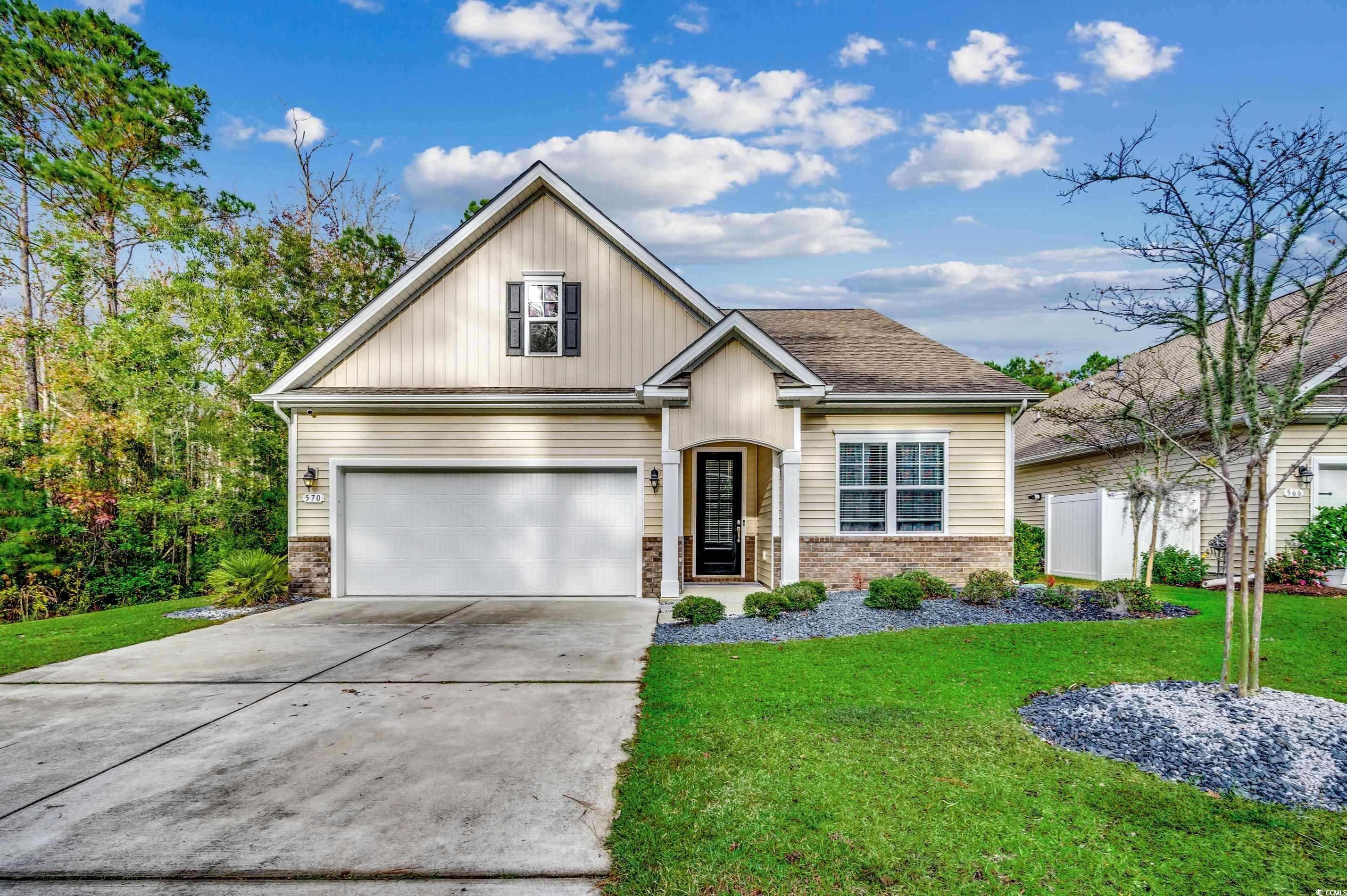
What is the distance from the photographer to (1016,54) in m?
11.5

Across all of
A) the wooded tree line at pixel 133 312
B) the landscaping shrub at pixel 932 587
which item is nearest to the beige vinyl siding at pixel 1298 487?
the landscaping shrub at pixel 932 587

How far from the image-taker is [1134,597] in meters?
8.31

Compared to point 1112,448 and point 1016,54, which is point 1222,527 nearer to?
point 1112,448

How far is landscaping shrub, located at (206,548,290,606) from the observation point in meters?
10.0

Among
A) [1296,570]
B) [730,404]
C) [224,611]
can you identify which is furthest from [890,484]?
[224,611]

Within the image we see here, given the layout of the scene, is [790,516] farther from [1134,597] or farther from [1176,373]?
[1176,373]

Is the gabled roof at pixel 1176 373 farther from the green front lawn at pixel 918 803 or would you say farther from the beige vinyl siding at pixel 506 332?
the beige vinyl siding at pixel 506 332

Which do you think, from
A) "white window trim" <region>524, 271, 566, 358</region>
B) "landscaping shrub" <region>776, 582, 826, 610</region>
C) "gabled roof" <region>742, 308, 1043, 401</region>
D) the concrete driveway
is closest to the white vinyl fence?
"gabled roof" <region>742, 308, 1043, 401</region>

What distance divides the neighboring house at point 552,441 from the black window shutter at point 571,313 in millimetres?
28

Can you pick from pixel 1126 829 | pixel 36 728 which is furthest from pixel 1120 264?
pixel 36 728

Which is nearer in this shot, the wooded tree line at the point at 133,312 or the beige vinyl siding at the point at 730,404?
the beige vinyl siding at the point at 730,404

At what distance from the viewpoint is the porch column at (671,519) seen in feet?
33.1

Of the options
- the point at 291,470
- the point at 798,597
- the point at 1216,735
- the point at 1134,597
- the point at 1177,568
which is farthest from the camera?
the point at 1177,568

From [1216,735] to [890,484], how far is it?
692 cm
